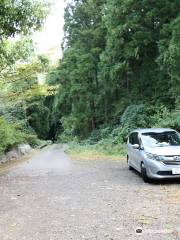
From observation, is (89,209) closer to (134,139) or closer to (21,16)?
(134,139)

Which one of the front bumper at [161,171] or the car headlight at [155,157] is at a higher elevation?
the car headlight at [155,157]

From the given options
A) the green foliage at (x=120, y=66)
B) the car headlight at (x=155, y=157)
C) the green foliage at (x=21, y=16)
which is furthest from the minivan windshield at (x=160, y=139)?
the green foliage at (x=120, y=66)

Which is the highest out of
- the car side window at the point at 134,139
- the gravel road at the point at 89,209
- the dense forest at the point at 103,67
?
the dense forest at the point at 103,67

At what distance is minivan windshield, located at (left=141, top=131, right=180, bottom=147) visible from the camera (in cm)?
1420

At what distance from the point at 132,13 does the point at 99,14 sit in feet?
41.5

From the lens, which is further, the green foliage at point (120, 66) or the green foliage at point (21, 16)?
the green foliage at point (120, 66)

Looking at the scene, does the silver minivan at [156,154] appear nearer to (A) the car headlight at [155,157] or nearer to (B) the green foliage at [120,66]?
(A) the car headlight at [155,157]

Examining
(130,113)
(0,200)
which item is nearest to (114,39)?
(130,113)

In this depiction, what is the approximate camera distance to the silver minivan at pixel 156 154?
12820 mm

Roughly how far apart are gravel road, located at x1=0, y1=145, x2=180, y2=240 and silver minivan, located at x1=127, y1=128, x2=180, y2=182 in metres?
0.38

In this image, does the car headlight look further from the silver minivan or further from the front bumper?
the front bumper

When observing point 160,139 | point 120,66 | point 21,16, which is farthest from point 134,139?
point 120,66

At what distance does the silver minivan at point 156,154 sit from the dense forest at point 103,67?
17.2 feet

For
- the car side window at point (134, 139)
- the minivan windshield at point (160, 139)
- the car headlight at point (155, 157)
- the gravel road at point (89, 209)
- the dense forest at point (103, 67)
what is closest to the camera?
the gravel road at point (89, 209)
